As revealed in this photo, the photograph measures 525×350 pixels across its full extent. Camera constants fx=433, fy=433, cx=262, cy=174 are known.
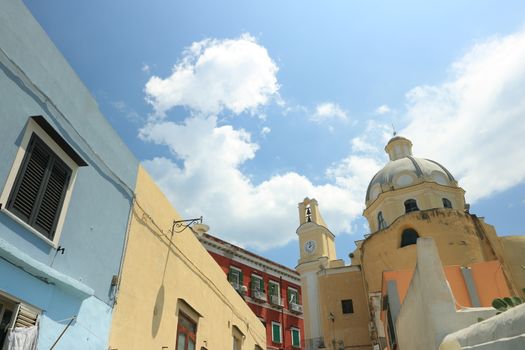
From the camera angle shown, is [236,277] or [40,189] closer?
[40,189]

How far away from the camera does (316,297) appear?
33.4 meters

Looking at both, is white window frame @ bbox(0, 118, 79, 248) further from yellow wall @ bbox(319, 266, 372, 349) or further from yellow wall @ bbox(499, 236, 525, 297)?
yellow wall @ bbox(499, 236, 525, 297)

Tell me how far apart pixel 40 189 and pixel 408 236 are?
24181 mm

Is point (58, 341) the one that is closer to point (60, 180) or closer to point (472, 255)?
point (60, 180)

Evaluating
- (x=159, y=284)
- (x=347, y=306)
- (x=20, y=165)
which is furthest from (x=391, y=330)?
(x=347, y=306)

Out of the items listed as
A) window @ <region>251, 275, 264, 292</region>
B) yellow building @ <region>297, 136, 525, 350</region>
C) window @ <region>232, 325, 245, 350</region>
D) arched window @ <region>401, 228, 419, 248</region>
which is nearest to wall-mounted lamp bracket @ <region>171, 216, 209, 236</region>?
window @ <region>232, 325, 245, 350</region>

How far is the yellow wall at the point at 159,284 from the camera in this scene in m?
7.99

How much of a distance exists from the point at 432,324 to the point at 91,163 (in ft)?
24.0

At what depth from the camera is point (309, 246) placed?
3728 centimetres

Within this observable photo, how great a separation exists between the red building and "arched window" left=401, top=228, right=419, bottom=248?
11.9m

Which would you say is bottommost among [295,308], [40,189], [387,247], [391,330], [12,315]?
[12,315]

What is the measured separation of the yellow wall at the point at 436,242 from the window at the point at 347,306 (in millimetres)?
2826

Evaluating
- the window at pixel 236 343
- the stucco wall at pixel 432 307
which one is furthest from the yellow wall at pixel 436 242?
the stucco wall at pixel 432 307

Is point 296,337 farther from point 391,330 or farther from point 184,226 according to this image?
point 184,226
